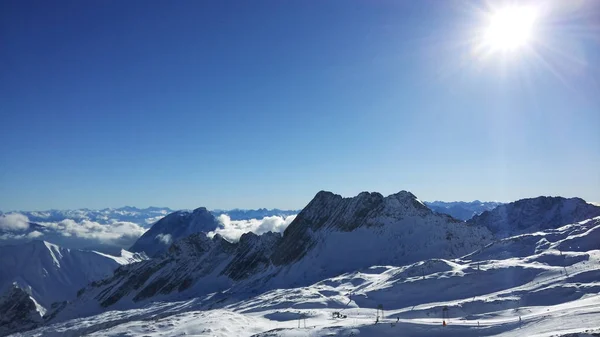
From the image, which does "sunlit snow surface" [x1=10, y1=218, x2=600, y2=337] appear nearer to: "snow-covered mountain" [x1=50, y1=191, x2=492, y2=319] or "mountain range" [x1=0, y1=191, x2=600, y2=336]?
"mountain range" [x1=0, y1=191, x2=600, y2=336]

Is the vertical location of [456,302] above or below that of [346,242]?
Result: below

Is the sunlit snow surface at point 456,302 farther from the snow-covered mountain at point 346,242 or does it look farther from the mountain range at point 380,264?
the snow-covered mountain at point 346,242

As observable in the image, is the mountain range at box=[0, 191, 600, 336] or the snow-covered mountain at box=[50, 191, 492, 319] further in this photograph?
the snow-covered mountain at box=[50, 191, 492, 319]

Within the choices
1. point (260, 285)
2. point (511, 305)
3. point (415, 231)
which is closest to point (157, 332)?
point (511, 305)

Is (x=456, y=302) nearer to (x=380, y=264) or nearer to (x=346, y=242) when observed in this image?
(x=380, y=264)

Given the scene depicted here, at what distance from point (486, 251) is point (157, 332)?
85.4 metres

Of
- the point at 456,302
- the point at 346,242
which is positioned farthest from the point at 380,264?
the point at 456,302

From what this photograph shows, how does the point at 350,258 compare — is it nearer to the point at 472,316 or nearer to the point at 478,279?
the point at 478,279

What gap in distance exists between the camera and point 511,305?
60.2 metres

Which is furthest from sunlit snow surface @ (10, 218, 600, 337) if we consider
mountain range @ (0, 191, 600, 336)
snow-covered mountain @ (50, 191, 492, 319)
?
snow-covered mountain @ (50, 191, 492, 319)

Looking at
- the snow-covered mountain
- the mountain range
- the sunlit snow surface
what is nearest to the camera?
the sunlit snow surface

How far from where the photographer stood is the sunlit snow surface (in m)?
47.7

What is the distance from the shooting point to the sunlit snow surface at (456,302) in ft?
156

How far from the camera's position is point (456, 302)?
66.7 m
